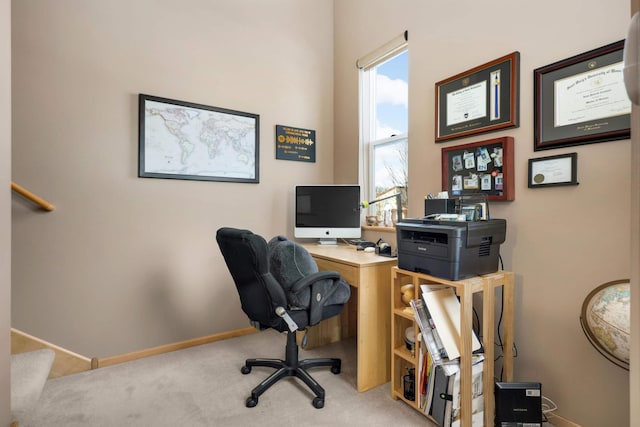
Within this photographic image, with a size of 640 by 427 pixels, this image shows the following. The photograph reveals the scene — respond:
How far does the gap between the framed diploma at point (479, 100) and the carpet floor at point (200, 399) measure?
1.67 m

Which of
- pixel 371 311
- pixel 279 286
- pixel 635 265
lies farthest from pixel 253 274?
pixel 635 265

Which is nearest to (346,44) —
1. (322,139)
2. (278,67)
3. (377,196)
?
(278,67)

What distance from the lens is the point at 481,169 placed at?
200cm

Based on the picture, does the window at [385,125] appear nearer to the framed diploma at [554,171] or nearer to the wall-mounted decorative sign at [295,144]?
the wall-mounted decorative sign at [295,144]

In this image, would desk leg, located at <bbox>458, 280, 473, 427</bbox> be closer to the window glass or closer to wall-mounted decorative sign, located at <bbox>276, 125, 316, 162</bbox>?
the window glass

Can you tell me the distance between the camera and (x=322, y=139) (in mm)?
3307

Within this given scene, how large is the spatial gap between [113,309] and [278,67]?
2.36 meters

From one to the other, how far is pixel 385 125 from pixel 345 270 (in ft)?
4.75

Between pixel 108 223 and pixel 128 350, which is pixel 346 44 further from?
pixel 128 350

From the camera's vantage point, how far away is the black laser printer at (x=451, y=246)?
160 cm

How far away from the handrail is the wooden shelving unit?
2.17 m

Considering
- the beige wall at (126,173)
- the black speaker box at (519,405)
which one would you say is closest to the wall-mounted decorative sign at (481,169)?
the black speaker box at (519,405)

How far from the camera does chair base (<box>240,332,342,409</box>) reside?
1875 mm

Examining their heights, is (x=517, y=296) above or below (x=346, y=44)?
below
